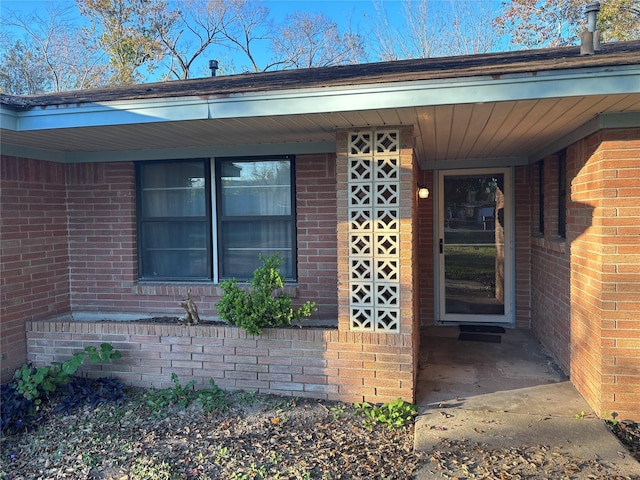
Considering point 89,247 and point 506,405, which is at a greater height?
point 89,247

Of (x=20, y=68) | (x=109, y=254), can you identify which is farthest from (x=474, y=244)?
(x=20, y=68)

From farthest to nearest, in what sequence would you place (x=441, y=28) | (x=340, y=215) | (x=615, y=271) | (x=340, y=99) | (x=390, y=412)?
(x=441, y=28), (x=340, y=215), (x=390, y=412), (x=615, y=271), (x=340, y=99)

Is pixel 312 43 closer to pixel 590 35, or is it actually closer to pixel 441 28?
pixel 441 28

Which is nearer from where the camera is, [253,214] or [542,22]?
[253,214]

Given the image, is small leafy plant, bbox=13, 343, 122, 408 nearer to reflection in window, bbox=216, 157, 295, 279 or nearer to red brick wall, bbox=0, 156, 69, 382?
red brick wall, bbox=0, 156, 69, 382

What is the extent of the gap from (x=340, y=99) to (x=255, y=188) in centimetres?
222

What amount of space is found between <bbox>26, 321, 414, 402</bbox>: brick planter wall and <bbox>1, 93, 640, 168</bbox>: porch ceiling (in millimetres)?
1883

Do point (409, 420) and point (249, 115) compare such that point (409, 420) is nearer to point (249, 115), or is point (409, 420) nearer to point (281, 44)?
point (249, 115)

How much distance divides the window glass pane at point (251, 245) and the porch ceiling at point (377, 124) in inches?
37.2

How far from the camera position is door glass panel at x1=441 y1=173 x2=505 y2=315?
6684 mm

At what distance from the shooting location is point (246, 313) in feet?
14.2

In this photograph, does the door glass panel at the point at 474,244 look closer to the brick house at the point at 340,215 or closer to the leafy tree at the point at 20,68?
the brick house at the point at 340,215

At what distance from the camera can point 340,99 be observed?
3.41m

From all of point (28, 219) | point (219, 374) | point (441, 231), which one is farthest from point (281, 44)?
point (219, 374)
